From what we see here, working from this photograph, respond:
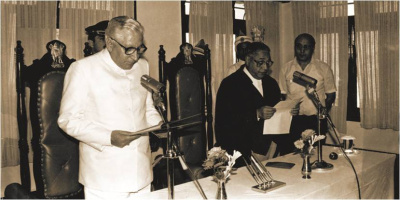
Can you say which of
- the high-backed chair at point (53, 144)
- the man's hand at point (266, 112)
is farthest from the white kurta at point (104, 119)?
the man's hand at point (266, 112)

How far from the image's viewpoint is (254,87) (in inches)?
123

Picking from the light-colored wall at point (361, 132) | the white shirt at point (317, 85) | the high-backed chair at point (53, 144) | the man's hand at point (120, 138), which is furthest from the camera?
the light-colored wall at point (361, 132)

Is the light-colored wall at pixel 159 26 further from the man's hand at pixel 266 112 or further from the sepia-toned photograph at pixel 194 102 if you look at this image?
the man's hand at pixel 266 112

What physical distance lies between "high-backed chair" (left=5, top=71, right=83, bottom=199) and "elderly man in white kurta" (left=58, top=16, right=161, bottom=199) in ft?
2.54

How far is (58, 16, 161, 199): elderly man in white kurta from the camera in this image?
1.98 meters

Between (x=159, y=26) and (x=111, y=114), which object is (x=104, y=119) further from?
(x=159, y=26)

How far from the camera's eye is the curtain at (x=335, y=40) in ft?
18.2

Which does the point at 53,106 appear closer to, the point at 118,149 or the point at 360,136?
the point at 118,149

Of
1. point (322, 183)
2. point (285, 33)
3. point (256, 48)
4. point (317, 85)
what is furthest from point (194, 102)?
point (285, 33)

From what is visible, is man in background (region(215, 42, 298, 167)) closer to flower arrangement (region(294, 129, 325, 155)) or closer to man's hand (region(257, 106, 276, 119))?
man's hand (region(257, 106, 276, 119))

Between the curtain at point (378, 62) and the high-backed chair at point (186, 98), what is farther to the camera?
the curtain at point (378, 62)

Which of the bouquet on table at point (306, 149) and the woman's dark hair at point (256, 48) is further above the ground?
the woman's dark hair at point (256, 48)

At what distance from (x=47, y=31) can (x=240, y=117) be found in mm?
2333

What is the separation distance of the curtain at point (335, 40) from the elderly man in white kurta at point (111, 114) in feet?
13.5
